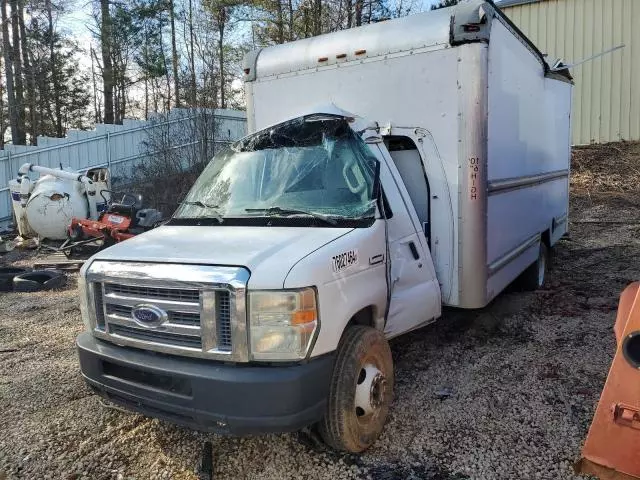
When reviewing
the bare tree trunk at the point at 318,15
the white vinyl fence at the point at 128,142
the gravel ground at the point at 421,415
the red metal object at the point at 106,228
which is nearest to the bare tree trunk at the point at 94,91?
the white vinyl fence at the point at 128,142

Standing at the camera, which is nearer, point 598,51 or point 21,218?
point 21,218

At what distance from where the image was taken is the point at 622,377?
2592 millimetres

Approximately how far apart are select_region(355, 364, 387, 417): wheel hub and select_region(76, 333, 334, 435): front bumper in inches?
15.3

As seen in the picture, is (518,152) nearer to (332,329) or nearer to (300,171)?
(300,171)

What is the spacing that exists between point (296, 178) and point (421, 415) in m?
1.95

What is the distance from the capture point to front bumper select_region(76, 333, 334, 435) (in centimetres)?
278

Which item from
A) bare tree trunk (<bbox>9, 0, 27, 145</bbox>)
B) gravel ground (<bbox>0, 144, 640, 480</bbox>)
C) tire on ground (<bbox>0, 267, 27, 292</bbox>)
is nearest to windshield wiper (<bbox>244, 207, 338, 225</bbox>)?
gravel ground (<bbox>0, 144, 640, 480</bbox>)

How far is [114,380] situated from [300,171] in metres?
1.89

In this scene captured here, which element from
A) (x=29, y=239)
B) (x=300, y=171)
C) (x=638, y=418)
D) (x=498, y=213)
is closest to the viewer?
(x=638, y=418)

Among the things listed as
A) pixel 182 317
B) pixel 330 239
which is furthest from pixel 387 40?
pixel 182 317

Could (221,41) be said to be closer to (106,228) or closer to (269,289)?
(106,228)

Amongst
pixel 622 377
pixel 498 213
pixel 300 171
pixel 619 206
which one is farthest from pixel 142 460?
pixel 619 206

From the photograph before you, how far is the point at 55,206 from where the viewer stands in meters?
12.0

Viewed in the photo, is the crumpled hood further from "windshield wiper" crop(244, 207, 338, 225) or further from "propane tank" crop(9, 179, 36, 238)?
"propane tank" crop(9, 179, 36, 238)
